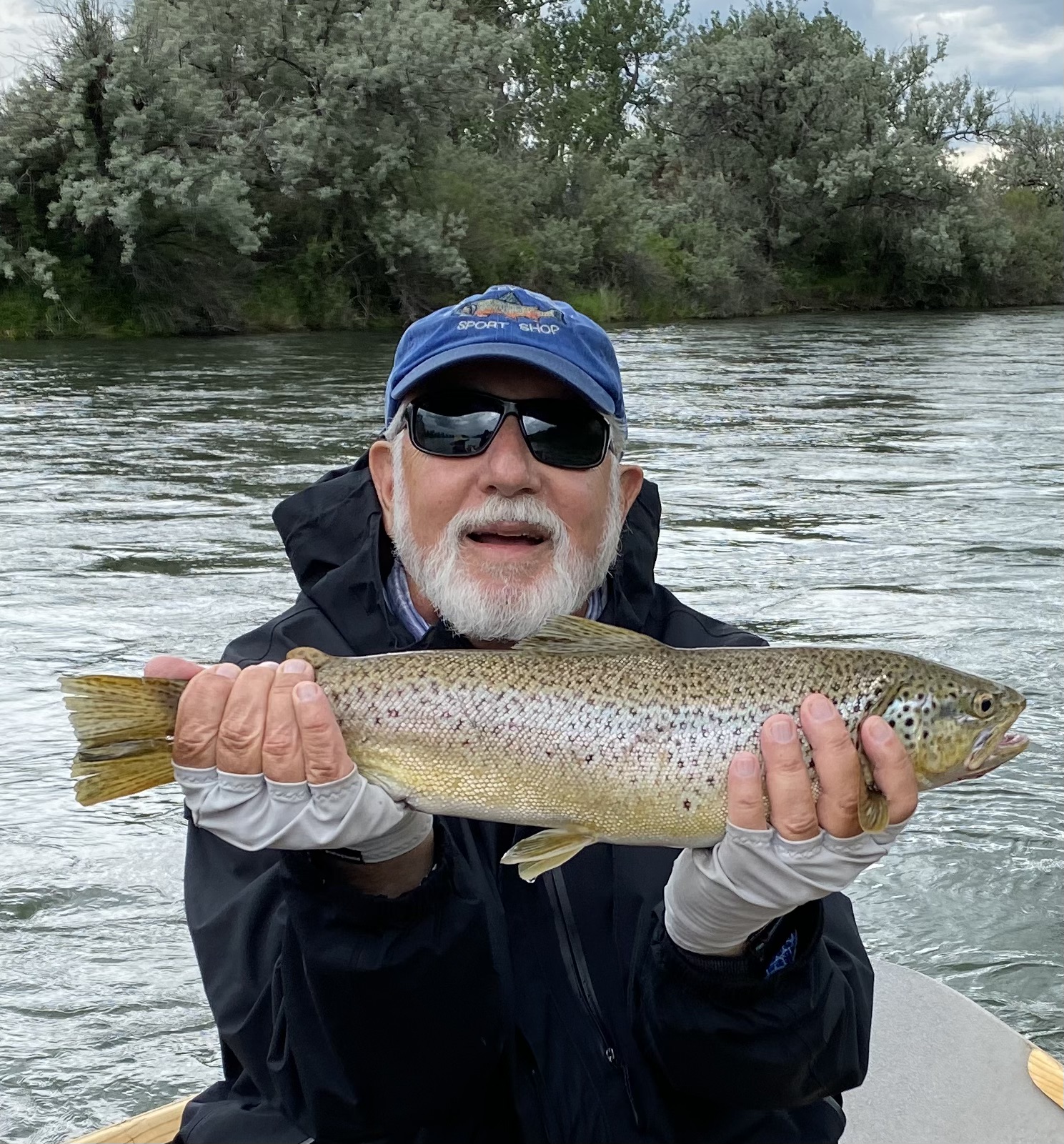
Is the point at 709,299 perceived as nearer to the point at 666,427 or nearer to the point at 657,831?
the point at 666,427

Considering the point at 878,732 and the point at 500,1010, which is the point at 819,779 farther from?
the point at 500,1010

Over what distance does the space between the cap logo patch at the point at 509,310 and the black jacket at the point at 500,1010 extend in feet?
2.82

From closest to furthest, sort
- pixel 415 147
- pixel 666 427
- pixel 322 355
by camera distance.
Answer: pixel 666 427
pixel 322 355
pixel 415 147

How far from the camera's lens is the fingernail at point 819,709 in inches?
90.5

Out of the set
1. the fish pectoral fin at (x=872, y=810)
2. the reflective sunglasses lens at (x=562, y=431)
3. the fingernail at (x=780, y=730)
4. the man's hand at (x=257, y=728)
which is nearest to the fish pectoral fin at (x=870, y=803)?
the fish pectoral fin at (x=872, y=810)

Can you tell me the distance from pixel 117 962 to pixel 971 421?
1242cm

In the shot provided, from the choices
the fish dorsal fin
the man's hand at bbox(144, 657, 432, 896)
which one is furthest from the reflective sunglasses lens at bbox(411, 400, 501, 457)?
the man's hand at bbox(144, 657, 432, 896)

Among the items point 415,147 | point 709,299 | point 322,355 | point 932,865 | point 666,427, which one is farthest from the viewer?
point 709,299

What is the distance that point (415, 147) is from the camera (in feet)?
99.9

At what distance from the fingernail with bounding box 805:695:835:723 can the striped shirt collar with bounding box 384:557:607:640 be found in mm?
736

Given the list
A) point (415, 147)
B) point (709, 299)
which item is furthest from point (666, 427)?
point (709, 299)

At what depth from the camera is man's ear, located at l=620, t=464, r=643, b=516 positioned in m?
3.25

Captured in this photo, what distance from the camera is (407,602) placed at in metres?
3.04

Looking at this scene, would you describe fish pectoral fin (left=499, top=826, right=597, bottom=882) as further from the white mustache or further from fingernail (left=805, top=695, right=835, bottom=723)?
the white mustache
